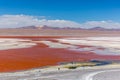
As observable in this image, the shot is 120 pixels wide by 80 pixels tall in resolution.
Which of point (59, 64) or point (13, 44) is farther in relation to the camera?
point (13, 44)

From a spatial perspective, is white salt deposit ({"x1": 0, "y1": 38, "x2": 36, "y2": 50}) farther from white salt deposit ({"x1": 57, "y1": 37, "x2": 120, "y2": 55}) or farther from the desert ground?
white salt deposit ({"x1": 57, "y1": 37, "x2": 120, "y2": 55})

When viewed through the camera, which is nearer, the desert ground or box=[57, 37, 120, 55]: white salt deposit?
the desert ground

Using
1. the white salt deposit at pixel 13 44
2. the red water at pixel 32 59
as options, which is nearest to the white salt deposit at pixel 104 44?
the red water at pixel 32 59

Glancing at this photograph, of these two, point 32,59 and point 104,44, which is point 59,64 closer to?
point 32,59

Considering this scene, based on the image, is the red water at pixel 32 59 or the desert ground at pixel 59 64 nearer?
the desert ground at pixel 59 64

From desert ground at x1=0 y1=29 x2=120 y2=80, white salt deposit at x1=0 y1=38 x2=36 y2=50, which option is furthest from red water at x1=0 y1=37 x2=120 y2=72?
white salt deposit at x1=0 y1=38 x2=36 y2=50

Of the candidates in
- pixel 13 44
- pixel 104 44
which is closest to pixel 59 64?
pixel 13 44

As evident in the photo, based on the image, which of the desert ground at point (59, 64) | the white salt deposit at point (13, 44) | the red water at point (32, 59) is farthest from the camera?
the white salt deposit at point (13, 44)

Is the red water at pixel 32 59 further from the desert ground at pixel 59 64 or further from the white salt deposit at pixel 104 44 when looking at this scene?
the white salt deposit at pixel 104 44

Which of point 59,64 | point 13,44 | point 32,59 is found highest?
point 13,44

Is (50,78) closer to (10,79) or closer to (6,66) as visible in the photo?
(10,79)

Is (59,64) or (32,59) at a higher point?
(32,59)
